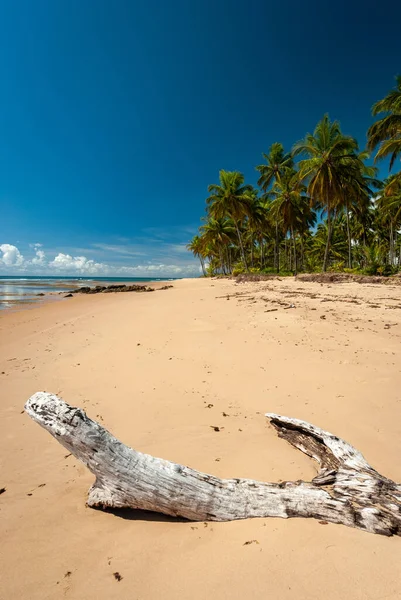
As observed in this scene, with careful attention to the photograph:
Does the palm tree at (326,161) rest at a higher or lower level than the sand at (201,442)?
higher

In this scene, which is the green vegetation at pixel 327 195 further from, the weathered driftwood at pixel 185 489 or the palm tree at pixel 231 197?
the weathered driftwood at pixel 185 489

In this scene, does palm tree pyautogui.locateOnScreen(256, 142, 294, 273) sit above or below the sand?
above

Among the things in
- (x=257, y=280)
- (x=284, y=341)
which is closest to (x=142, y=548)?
(x=284, y=341)

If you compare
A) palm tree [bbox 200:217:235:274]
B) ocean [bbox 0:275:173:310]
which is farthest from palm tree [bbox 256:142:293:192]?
ocean [bbox 0:275:173:310]

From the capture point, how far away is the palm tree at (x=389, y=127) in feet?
60.8

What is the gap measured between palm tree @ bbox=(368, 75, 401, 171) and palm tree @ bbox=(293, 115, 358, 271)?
252 centimetres

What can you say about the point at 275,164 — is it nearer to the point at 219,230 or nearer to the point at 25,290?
the point at 219,230

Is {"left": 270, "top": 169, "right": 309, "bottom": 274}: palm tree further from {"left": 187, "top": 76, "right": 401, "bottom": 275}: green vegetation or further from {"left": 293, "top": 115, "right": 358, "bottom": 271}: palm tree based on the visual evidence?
{"left": 293, "top": 115, "right": 358, "bottom": 271}: palm tree

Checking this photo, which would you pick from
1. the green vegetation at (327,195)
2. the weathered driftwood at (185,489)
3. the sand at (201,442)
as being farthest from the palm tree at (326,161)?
the weathered driftwood at (185,489)

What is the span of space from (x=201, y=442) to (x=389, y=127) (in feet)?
83.5

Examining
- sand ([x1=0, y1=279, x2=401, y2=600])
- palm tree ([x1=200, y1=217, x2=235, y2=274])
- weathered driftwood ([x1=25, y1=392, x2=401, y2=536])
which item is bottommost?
sand ([x1=0, y1=279, x2=401, y2=600])

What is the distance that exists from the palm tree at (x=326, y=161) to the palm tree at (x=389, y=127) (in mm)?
2521

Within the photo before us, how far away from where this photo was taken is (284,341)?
Answer: 6.78 m

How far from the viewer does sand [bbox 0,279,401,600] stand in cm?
166
